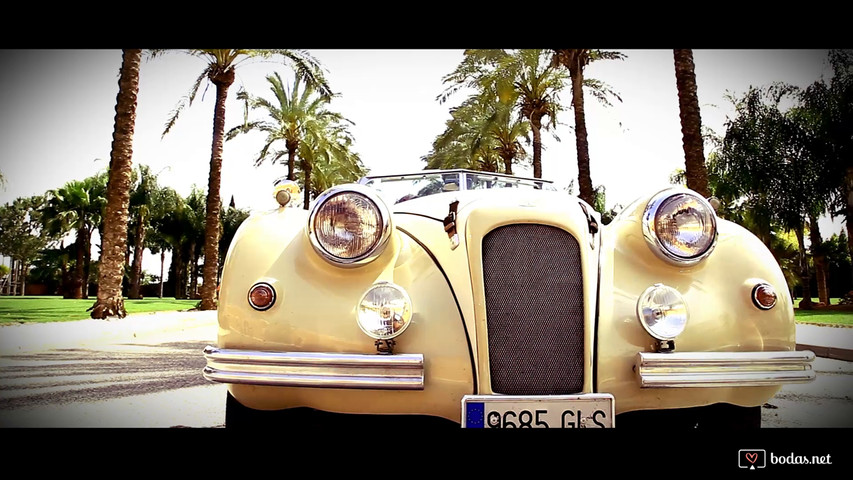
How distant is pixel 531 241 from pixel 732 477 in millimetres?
1180

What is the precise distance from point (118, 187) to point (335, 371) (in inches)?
453

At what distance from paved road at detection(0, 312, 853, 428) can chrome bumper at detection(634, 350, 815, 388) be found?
1965 millimetres

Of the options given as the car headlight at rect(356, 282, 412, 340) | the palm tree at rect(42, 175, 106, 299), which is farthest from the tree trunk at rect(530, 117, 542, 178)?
the palm tree at rect(42, 175, 106, 299)

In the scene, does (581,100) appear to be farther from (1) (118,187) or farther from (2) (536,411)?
(2) (536,411)

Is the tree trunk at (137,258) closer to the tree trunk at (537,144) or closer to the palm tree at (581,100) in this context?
the tree trunk at (537,144)

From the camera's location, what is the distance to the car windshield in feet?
13.6

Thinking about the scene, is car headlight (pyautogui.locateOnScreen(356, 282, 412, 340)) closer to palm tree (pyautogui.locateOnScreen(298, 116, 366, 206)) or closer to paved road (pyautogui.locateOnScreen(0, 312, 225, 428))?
paved road (pyautogui.locateOnScreen(0, 312, 225, 428))

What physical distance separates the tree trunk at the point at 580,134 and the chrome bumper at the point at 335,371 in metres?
13.8

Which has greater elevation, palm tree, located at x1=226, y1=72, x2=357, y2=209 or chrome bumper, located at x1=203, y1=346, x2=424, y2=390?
palm tree, located at x1=226, y1=72, x2=357, y2=209

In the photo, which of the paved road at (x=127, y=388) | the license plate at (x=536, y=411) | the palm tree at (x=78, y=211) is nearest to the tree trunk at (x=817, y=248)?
the paved road at (x=127, y=388)

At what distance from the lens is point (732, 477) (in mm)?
2221

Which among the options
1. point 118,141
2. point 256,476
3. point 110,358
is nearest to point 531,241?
point 256,476

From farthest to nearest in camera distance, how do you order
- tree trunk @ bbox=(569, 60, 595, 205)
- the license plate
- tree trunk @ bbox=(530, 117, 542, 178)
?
tree trunk @ bbox=(530, 117, 542, 178)
tree trunk @ bbox=(569, 60, 595, 205)
the license plate

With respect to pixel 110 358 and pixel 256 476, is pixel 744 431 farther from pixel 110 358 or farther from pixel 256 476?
pixel 110 358
